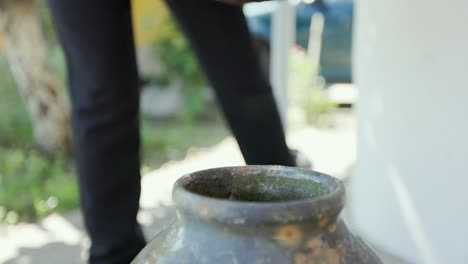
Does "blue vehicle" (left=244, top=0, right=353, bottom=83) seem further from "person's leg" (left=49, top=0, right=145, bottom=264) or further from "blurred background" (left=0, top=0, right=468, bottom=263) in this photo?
"person's leg" (left=49, top=0, right=145, bottom=264)

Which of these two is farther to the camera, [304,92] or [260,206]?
[304,92]

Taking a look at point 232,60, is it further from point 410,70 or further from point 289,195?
point 289,195

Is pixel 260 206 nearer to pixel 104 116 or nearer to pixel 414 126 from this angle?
pixel 104 116

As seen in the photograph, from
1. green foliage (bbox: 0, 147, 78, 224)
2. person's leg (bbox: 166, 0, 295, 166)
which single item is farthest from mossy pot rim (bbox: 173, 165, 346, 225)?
green foliage (bbox: 0, 147, 78, 224)

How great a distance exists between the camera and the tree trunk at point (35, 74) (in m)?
5.01

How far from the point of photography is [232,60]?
6.34 feet

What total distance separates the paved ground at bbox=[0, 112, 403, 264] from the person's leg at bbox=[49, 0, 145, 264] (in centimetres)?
110

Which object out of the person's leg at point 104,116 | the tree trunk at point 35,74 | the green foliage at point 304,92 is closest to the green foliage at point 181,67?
the green foliage at point 304,92

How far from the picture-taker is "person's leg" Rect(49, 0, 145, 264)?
1736 mm

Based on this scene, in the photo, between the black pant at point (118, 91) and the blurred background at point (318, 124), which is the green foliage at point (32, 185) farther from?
the black pant at point (118, 91)

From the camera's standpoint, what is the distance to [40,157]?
523cm

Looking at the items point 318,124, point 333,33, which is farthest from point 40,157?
point 333,33

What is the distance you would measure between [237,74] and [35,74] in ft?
11.5

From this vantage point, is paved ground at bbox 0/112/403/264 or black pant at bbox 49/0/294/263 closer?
black pant at bbox 49/0/294/263
